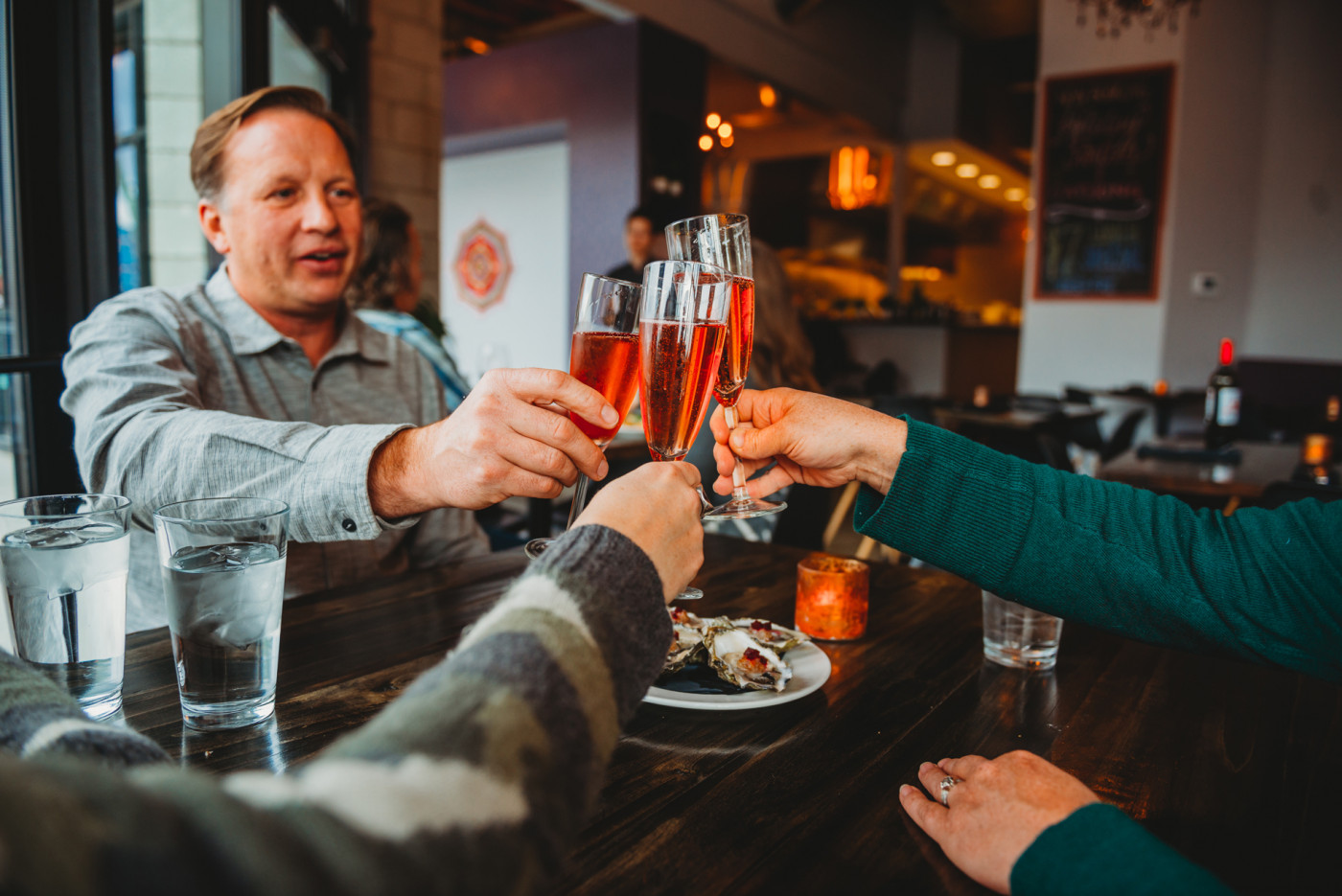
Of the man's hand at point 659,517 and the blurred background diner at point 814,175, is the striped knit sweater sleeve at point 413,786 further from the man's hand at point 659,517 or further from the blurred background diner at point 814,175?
the blurred background diner at point 814,175

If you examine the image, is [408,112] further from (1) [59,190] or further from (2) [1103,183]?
(2) [1103,183]

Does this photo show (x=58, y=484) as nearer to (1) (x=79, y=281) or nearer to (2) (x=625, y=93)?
(1) (x=79, y=281)

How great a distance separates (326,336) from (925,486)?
128cm

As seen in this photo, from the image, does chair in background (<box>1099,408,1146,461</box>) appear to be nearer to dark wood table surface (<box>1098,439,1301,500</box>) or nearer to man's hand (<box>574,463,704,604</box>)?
dark wood table surface (<box>1098,439,1301,500</box>)

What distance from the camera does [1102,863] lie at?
54 centimetres

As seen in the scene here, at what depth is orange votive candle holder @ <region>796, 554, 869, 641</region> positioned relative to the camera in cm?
103

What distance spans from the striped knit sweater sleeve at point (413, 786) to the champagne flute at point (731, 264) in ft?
1.54

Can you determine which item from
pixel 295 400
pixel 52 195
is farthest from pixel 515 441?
pixel 52 195

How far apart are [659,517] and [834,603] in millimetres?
564

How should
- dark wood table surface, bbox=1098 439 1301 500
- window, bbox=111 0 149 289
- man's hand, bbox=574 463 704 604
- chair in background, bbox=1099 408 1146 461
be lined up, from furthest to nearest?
chair in background, bbox=1099 408 1146 461 → dark wood table surface, bbox=1098 439 1301 500 → window, bbox=111 0 149 289 → man's hand, bbox=574 463 704 604

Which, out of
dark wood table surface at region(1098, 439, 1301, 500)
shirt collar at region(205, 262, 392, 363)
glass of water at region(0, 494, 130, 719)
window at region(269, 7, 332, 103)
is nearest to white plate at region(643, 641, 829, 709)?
glass of water at region(0, 494, 130, 719)

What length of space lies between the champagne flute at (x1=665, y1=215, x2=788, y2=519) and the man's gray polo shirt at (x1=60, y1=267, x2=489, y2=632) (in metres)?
0.38

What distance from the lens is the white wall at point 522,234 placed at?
6727 millimetres

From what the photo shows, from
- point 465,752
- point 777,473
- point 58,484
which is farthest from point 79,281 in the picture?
point 465,752
